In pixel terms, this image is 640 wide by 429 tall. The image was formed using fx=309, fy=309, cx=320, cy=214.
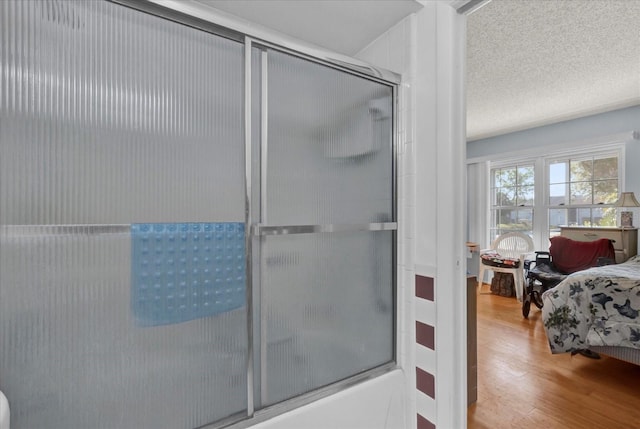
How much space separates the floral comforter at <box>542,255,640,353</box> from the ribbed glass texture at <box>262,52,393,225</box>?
222 cm

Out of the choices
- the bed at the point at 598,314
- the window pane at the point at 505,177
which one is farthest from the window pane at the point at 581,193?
the bed at the point at 598,314

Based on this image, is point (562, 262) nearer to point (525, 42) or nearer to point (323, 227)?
point (525, 42)

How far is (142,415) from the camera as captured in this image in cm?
90

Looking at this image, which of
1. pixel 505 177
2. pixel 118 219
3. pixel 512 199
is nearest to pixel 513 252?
pixel 512 199

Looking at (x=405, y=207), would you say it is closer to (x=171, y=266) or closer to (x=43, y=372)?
(x=171, y=266)

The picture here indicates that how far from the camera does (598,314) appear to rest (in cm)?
244

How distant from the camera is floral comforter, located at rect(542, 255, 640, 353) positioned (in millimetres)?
2301

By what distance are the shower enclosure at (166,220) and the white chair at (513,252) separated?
157 inches

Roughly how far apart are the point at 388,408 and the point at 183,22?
5.52 ft

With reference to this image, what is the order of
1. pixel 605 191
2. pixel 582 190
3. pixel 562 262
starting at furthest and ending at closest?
1. pixel 582 190
2. pixel 605 191
3. pixel 562 262

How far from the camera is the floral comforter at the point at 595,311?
230 cm

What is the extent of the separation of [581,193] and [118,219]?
17.9 ft

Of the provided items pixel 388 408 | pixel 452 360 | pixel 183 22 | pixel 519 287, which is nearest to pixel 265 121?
pixel 183 22

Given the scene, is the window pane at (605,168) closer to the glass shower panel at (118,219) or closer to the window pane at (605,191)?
the window pane at (605,191)
